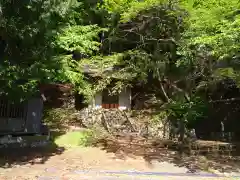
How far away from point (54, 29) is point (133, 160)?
5397mm

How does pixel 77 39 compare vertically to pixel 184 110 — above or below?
above

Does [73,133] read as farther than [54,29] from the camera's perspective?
Yes

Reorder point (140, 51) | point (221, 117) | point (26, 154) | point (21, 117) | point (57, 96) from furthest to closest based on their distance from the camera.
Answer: point (57, 96) < point (221, 117) < point (140, 51) < point (21, 117) < point (26, 154)

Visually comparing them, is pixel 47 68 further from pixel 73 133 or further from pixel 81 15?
pixel 81 15

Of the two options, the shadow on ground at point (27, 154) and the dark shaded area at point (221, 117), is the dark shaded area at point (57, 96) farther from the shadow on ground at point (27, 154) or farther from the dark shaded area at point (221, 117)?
the dark shaded area at point (221, 117)

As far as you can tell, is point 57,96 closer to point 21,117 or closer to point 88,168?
point 21,117

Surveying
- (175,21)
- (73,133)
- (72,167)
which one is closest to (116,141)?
(73,133)

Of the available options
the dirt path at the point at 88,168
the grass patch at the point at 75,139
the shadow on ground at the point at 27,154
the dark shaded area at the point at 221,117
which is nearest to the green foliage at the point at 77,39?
the grass patch at the point at 75,139

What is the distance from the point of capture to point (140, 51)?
53.6ft

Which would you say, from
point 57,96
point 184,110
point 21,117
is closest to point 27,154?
point 21,117

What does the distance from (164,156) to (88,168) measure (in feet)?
11.2

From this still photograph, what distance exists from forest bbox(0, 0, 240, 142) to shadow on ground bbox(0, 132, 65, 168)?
2480 millimetres

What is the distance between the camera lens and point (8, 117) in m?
13.0

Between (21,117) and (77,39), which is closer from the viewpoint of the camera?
(21,117)
